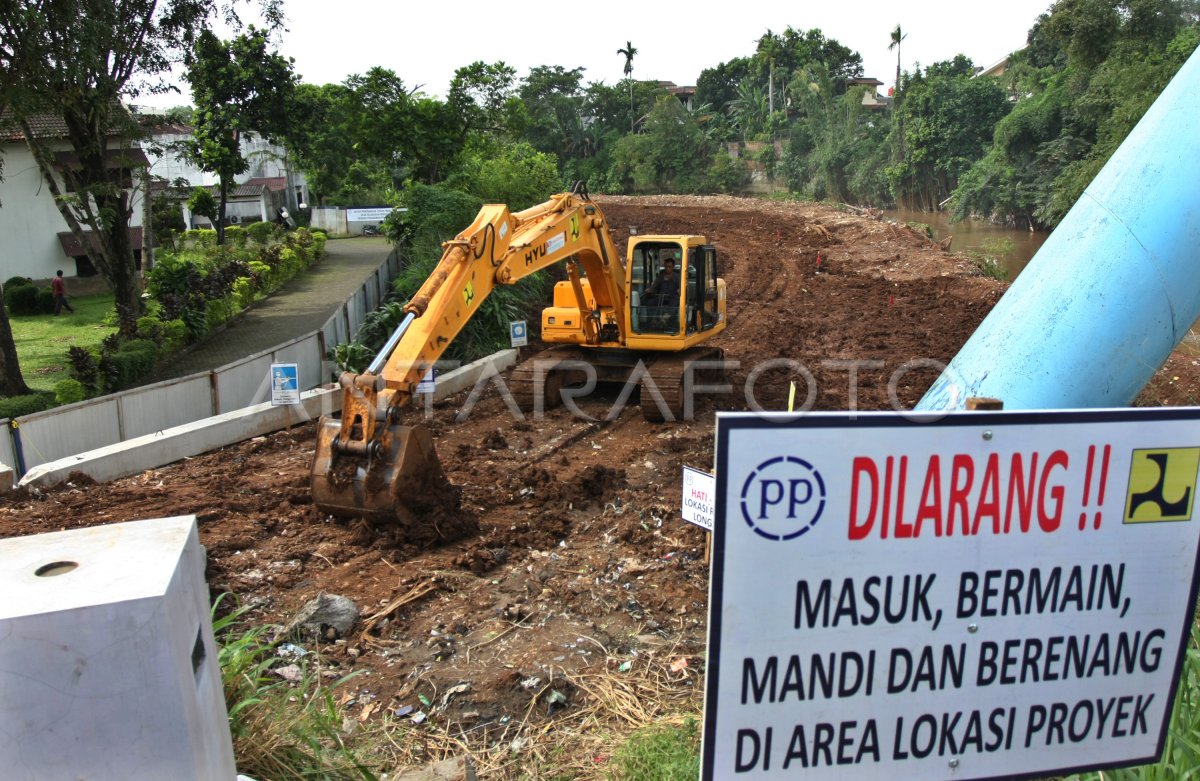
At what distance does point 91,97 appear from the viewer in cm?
1716

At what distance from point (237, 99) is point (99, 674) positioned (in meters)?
28.5

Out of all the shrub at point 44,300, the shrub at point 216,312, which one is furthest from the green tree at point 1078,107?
the shrub at point 44,300

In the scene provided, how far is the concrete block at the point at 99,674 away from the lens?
2.45 m

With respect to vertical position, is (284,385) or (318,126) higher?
(318,126)

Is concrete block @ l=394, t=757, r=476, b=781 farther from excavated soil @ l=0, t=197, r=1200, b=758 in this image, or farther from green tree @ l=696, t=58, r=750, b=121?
green tree @ l=696, t=58, r=750, b=121

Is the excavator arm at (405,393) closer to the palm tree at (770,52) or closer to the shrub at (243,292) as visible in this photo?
the shrub at (243,292)

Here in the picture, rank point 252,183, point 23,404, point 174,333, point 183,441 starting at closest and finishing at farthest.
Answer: point 183,441, point 23,404, point 174,333, point 252,183

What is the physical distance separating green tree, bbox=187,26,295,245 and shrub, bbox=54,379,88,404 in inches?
544

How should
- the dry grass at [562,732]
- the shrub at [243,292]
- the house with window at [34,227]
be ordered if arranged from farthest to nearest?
the house with window at [34,227], the shrub at [243,292], the dry grass at [562,732]

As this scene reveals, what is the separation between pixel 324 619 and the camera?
7000 mm

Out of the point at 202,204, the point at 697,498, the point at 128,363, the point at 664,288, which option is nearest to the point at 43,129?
the point at 202,204

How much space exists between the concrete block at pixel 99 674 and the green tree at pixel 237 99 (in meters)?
26.7

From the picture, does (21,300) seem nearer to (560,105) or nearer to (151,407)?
(151,407)

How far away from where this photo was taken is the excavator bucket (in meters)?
8.48
